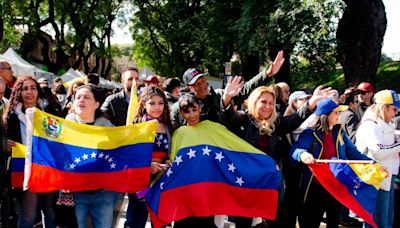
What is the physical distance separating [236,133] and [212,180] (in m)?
0.80

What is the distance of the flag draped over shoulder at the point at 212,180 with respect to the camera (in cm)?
401

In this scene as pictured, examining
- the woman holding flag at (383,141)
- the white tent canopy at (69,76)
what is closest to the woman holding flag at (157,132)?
the woman holding flag at (383,141)

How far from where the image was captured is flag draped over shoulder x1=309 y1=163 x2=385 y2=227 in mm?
4512

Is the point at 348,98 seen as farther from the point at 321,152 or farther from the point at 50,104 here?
the point at 50,104

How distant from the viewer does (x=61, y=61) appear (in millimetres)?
27828

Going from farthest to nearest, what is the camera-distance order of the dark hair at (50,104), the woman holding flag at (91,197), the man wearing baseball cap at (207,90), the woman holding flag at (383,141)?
the woman holding flag at (383,141) → the man wearing baseball cap at (207,90) → the dark hair at (50,104) → the woman holding flag at (91,197)

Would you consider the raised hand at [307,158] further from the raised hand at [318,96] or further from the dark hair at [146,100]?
the dark hair at [146,100]

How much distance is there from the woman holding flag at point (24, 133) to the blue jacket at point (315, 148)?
8.44 ft

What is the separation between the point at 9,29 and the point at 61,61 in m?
4.10

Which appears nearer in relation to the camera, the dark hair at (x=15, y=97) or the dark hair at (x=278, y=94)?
the dark hair at (x=15, y=97)

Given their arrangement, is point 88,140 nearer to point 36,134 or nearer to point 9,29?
point 36,134

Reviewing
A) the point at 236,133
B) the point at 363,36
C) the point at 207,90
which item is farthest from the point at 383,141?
the point at 363,36

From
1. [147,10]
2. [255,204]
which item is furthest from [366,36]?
[147,10]

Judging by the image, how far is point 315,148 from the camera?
14.9 feet
